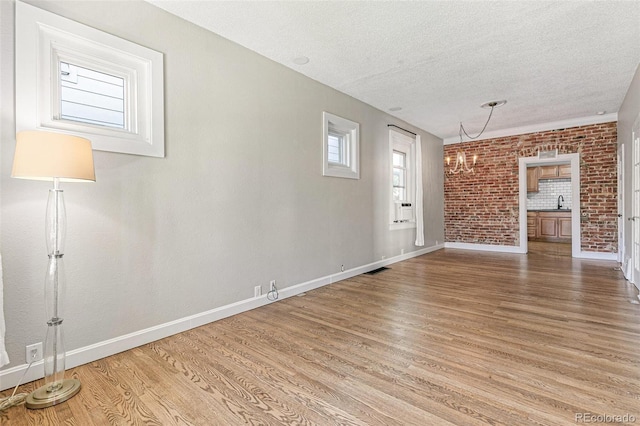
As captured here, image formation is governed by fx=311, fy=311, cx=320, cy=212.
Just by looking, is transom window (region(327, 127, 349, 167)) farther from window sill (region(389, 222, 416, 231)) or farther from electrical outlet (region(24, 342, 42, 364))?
electrical outlet (region(24, 342, 42, 364))

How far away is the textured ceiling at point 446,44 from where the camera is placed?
2680 mm

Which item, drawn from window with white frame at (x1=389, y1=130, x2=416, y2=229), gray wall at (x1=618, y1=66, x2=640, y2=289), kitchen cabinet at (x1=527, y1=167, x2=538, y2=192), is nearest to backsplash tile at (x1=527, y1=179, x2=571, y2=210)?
kitchen cabinet at (x1=527, y1=167, x2=538, y2=192)

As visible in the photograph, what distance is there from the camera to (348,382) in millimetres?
1942

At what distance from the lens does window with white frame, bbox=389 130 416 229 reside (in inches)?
231

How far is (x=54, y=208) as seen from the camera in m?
1.86

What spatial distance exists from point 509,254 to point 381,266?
3.36 m

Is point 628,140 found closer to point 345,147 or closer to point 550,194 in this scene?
point 345,147

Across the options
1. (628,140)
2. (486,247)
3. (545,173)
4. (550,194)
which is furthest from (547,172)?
(628,140)

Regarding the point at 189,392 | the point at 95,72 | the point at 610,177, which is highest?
the point at 95,72

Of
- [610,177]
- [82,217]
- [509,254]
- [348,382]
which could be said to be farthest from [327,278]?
[610,177]

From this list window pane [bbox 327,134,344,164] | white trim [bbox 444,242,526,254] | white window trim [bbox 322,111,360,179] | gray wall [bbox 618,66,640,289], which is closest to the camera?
gray wall [bbox 618,66,640,289]

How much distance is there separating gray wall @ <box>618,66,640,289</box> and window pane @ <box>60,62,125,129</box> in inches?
218

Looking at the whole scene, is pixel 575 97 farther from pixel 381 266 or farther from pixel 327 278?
pixel 327 278

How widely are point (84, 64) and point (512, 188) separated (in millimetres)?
7787
